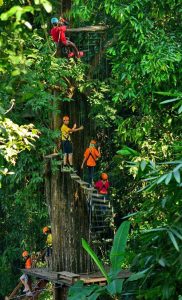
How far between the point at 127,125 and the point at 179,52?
189 cm

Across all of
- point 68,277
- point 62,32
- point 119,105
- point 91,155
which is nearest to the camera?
point 62,32

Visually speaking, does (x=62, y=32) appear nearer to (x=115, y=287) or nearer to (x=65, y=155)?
(x=65, y=155)

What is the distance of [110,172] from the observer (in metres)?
11.2

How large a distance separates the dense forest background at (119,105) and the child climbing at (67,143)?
17cm

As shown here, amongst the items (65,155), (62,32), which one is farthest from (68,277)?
(62,32)

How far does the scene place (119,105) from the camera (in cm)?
1014

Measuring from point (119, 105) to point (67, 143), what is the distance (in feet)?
4.98

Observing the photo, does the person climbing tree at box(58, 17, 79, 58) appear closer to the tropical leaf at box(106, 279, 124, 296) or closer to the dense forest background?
Result: the dense forest background

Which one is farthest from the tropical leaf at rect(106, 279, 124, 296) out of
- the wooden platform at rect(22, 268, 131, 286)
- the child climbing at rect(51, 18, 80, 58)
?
the child climbing at rect(51, 18, 80, 58)

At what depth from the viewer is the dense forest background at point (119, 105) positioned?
3141mm

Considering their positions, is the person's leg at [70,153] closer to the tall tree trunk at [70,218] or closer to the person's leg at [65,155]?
the person's leg at [65,155]

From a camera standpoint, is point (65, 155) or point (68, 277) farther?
point (65, 155)

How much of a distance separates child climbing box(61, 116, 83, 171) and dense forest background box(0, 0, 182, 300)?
0.55 feet

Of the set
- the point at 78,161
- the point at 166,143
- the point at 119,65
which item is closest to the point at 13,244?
the point at 78,161
